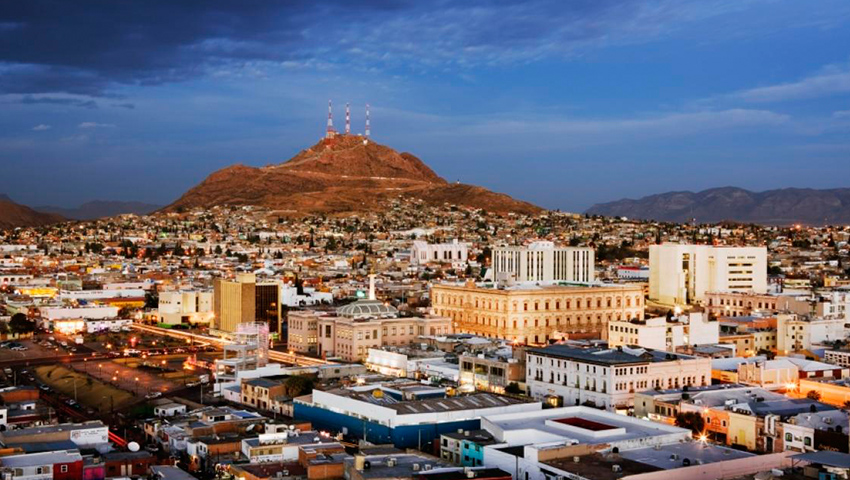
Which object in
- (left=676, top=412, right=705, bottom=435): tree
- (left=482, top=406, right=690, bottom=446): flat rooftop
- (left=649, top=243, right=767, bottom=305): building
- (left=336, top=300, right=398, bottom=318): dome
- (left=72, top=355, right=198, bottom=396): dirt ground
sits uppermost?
(left=649, top=243, right=767, bottom=305): building

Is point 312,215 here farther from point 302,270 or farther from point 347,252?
point 302,270

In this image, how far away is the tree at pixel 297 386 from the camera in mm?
44156

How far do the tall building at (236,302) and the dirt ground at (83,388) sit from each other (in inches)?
592

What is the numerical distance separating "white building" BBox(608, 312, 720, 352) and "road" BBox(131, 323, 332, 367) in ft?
45.3

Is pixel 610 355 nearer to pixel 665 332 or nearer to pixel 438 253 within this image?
pixel 665 332

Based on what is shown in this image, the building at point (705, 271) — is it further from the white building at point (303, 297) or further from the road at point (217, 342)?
the road at point (217, 342)

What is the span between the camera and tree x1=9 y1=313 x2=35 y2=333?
236ft

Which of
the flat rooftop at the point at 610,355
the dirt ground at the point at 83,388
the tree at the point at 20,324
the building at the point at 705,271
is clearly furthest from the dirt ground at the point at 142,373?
the building at the point at 705,271

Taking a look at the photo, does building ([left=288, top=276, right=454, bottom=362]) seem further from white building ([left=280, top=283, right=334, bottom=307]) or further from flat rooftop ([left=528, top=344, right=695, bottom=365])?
white building ([left=280, top=283, right=334, bottom=307])

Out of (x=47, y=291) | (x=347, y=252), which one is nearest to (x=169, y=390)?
(x=47, y=291)

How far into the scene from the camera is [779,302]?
65.8 metres

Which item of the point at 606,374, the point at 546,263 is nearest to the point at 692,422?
the point at 606,374

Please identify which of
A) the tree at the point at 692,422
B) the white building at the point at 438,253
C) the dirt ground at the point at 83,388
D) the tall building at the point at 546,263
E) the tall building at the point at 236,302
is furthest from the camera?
the white building at the point at 438,253

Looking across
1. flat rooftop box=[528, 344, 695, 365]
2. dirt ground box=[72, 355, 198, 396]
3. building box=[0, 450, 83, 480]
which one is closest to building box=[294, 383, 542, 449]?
flat rooftop box=[528, 344, 695, 365]
